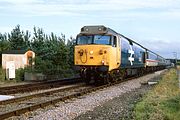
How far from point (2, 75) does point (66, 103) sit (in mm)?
14961

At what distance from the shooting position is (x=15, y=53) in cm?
3547

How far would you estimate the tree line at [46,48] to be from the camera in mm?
35938

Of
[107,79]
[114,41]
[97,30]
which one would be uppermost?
[97,30]

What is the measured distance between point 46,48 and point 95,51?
60.7 ft

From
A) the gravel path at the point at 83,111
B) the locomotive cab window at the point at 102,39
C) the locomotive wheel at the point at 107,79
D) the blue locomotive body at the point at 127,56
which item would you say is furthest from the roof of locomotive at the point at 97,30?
the gravel path at the point at 83,111

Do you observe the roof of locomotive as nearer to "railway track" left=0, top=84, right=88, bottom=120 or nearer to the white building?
"railway track" left=0, top=84, right=88, bottom=120

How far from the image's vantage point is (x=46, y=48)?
4269 centimetres

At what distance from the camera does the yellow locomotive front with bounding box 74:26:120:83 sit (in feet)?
81.0

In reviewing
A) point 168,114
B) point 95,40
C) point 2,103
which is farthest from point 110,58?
point 168,114

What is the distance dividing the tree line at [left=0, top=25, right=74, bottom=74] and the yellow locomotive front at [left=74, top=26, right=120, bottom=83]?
8.33 meters

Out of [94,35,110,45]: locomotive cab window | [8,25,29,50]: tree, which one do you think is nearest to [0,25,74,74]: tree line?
[8,25,29,50]: tree

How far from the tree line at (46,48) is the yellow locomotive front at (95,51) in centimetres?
833

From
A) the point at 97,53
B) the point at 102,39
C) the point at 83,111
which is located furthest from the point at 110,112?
the point at 102,39

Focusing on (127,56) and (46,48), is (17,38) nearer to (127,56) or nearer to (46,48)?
(46,48)
